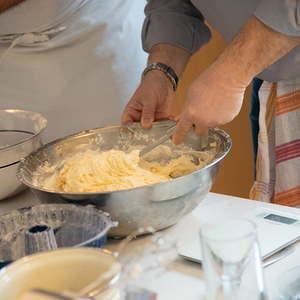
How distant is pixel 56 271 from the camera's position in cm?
70

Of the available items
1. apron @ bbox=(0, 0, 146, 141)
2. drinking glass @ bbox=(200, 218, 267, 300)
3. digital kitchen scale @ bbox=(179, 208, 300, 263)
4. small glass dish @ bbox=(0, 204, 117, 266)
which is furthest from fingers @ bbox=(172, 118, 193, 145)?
apron @ bbox=(0, 0, 146, 141)

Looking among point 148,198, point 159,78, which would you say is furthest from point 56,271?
point 159,78

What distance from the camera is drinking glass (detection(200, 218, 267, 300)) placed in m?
0.71

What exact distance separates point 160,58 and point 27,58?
48cm

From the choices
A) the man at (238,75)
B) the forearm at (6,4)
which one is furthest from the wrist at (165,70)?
the forearm at (6,4)

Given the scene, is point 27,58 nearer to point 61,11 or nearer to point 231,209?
point 61,11

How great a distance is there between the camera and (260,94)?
1.45 meters

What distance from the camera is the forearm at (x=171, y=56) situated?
1.46 metres

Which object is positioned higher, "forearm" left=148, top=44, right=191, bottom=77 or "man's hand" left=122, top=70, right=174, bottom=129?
"forearm" left=148, top=44, right=191, bottom=77

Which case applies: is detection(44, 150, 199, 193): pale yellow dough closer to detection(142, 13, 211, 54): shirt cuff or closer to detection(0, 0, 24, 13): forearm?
detection(142, 13, 211, 54): shirt cuff

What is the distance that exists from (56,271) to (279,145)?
33.7 inches

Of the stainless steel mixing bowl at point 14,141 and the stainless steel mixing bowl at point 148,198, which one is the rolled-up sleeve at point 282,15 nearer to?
the stainless steel mixing bowl at point 148,198

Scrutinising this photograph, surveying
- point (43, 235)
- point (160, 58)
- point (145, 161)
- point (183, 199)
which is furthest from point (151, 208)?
point (160, 58)

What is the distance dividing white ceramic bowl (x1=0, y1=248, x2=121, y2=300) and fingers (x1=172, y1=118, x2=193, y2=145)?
54 cm
